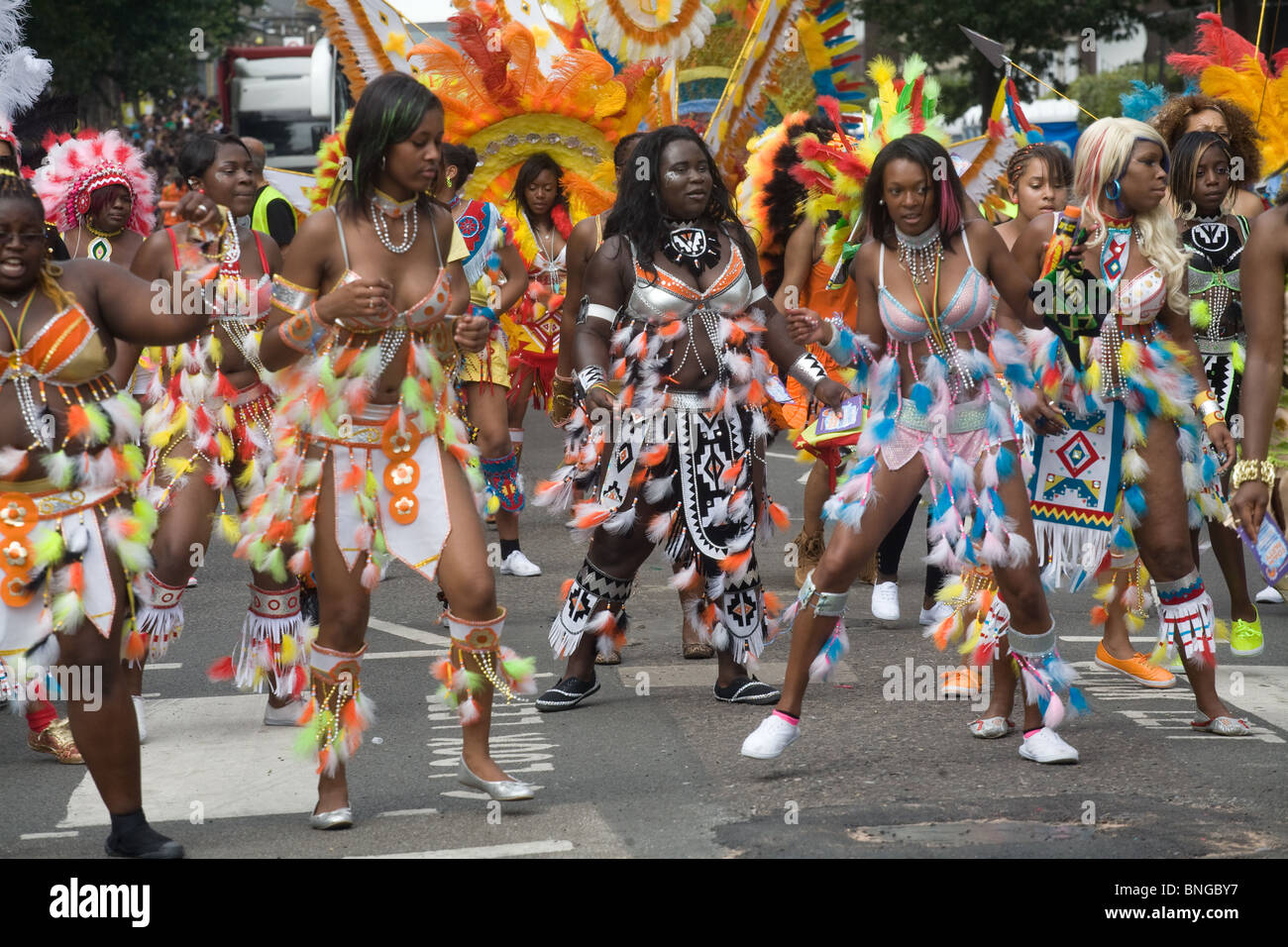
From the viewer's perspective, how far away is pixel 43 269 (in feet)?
14.8

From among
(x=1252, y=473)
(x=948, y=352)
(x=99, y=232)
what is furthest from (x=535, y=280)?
(x=1252, y=473)

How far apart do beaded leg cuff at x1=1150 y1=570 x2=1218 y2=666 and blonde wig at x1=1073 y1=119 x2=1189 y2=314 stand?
94 centimetres

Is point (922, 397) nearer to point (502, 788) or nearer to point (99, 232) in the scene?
point (502, 788)

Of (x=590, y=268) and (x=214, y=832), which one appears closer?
(x=214, y=832)

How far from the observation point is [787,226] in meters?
8.77

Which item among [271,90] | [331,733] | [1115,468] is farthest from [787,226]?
[271,90]

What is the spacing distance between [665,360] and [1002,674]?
1.65 metres

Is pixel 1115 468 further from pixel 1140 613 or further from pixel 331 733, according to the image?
pixel 331 733

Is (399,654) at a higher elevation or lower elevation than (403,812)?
lower

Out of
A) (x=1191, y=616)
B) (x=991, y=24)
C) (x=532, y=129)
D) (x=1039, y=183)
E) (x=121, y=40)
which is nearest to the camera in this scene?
(x=1191, y=616)

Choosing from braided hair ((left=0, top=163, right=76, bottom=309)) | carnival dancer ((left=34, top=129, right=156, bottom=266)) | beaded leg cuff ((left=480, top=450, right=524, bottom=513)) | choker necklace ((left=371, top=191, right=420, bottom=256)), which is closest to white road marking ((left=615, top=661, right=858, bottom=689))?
beaded leg cuff ((left=480, top=450, right=524, bottom=513))

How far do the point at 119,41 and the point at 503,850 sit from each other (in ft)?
104

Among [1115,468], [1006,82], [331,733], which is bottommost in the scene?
[331,733]

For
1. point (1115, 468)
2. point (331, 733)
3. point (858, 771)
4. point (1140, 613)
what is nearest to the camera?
point (331, 733)
